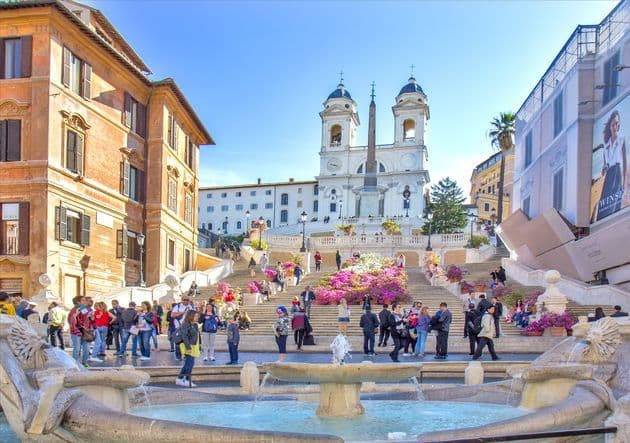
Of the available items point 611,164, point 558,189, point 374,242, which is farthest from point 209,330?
point 374,242

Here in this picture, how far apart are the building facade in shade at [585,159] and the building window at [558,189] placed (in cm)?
5

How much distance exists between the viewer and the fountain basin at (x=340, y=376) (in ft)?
27.4

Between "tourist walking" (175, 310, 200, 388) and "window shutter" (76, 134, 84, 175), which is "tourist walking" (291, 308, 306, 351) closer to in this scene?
"tourist walking" (175, 310, 200, 388)

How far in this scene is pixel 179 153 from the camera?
127ft

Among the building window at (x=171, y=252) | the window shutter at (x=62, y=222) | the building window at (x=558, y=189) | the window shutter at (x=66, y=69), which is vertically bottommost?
the building window at (x=171, y=252)

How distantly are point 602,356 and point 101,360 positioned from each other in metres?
11.4

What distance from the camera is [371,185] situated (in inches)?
3430

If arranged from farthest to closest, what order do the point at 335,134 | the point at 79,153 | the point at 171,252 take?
the point at 335,134
the point at 171,252
the point at 79,153

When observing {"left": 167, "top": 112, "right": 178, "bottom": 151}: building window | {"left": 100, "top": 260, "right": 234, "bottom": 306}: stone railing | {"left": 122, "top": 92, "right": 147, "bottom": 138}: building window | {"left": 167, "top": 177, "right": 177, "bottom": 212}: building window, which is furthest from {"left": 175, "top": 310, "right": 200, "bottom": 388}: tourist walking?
{"left": 167, "top": 112, "right": 178, "bottom": 151}: building window

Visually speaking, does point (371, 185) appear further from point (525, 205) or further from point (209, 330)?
point (209, 330)

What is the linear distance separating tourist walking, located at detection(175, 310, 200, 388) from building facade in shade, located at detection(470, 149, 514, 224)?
84873 millimetres

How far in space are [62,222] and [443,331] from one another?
53.6 ft

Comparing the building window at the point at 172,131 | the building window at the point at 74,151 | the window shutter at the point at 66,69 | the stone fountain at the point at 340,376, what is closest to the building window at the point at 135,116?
the building window at the point at 172,131

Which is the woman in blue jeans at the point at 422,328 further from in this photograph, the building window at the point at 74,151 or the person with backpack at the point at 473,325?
the building window at the point at 74,151
